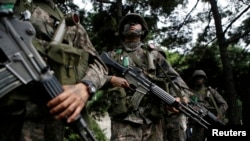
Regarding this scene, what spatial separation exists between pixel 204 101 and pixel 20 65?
8632 mm

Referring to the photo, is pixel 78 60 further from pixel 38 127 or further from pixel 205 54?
pixel 205 54

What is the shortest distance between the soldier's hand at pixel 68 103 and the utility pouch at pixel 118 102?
3.02 metres

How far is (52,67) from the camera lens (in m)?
2.25

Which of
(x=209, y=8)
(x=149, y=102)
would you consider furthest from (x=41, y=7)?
(x=209, y=8)

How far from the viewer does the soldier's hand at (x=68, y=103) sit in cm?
194

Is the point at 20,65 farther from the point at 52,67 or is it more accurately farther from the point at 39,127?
the point at 39,127

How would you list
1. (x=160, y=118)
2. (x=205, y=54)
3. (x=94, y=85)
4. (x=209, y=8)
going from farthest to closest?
1. (x=205, y=54)
2. (x=209, y=8)
3. (x=160, y=118)
4. (x=94, y=85)

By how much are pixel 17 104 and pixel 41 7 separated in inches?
25.3

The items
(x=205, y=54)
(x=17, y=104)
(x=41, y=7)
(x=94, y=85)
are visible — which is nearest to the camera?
(x=17, y=104)

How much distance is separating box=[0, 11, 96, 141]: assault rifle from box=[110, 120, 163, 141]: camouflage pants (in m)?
2.99

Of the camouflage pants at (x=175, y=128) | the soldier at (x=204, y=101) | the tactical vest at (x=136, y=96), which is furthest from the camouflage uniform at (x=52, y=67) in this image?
the soldier at (x=204, y=101)

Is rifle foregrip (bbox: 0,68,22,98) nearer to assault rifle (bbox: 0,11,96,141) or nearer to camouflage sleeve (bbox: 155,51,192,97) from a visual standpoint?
assault rifle (bbox: 0,11,96,141)

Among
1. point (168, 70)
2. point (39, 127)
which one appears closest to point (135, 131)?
point (168, 70)

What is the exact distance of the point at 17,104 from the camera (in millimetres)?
2117
